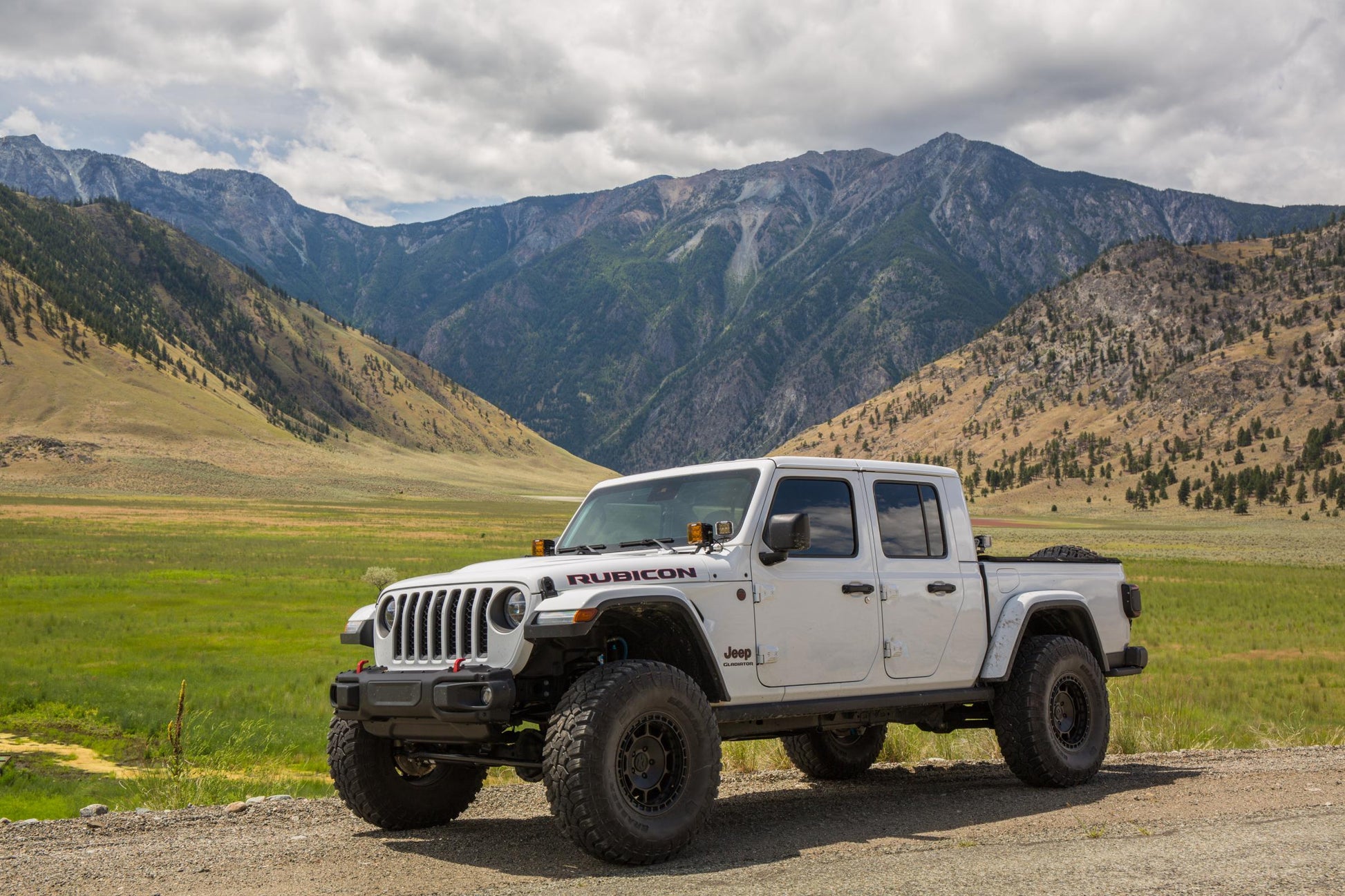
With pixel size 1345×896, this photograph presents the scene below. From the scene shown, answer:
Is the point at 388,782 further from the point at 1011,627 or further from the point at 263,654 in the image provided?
the point at 263,654

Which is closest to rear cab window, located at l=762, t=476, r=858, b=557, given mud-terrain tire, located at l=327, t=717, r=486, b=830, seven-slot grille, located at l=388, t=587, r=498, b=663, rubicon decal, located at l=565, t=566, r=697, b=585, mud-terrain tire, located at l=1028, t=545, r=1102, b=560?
rubicon decal, located at l=565, t=566, r=697, b=585

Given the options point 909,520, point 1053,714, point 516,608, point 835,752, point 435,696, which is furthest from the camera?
point 835,752

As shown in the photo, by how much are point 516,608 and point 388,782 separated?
7.36 feet

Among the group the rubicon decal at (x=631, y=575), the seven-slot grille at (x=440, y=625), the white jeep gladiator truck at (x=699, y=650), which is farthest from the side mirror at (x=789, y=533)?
the seven-slot grille at (x=440, y=625)

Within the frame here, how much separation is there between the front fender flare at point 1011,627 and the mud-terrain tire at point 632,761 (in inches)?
137

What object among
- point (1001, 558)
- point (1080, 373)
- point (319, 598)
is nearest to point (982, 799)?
point (1001, 558)

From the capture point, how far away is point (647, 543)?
901 cm

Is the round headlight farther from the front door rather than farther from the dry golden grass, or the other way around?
the dry golden grass

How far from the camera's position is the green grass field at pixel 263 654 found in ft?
48.4

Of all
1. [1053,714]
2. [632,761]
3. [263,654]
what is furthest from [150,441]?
[632,761]

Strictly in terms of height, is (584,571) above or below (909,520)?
below

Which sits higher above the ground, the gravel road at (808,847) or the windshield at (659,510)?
the windshield at (659,510)

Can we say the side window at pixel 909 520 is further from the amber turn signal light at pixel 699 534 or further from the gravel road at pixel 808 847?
the gravel road at pixel 808 847

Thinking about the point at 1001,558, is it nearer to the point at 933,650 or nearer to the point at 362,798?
the point at 933,650
